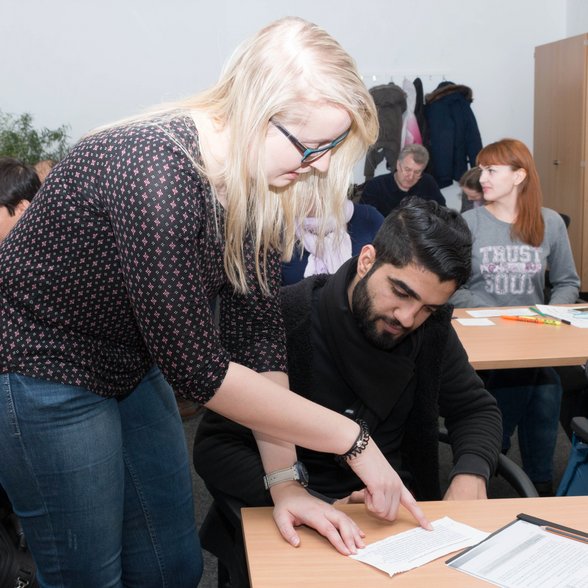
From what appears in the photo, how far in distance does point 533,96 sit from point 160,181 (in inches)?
260

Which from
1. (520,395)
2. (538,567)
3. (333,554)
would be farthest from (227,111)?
(520,395)

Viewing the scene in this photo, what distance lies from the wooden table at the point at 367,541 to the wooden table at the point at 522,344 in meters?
1.07

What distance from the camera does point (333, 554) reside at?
1.11 metres

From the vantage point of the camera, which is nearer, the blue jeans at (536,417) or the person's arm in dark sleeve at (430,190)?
the blue jeans at (536,417)

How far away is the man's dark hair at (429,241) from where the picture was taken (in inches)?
60.9

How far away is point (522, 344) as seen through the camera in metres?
2.51

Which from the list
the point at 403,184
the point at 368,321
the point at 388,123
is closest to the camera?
the point at 368,321

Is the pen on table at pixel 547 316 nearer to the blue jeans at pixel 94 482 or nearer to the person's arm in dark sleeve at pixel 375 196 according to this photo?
the blue jeans at pixel 94 482

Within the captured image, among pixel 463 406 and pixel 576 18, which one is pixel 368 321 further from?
pixel 576 18

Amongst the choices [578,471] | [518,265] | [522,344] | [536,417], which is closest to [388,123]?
[518,265]

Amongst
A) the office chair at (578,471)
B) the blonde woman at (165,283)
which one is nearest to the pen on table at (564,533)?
the blonde woman at (165,283)

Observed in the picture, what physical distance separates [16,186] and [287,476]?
171cm

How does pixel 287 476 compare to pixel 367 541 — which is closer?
pixel 367 541

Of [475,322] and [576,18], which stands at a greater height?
[576,18]
